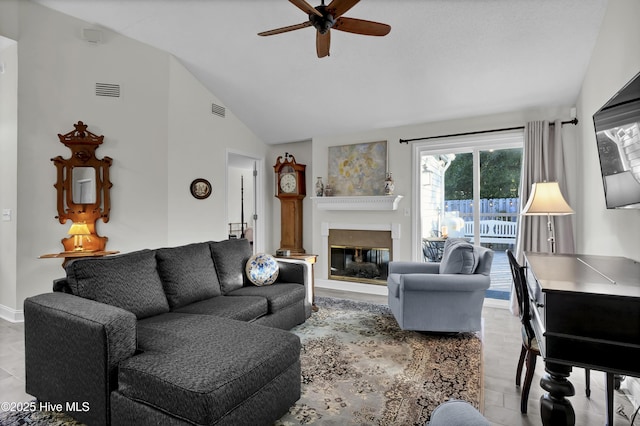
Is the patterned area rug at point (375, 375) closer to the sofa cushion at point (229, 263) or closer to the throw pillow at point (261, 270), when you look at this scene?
the throw pillow at point (261, 270)

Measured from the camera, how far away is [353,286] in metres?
5.01

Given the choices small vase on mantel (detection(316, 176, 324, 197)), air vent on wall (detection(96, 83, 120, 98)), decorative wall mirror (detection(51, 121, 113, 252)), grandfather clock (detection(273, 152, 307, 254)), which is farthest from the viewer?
grandfather clock (detection(273, 152, 307, 254))

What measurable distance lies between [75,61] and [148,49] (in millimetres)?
799

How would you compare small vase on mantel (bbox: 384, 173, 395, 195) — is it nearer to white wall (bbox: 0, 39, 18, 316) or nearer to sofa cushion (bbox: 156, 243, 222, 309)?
sofa cushion (bbox: 156, 243, 222, 309)

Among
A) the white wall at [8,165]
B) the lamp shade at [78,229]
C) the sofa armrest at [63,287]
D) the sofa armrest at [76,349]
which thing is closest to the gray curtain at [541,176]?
the sofa armrest at [76,349]

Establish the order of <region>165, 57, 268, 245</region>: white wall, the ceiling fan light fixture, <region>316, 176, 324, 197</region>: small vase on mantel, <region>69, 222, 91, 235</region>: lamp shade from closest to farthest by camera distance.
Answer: the ceiling fan light fixture → <region>69, 222, 91, 235</region>: lamp shade → <region>165, 57, 268, 245</region>: white wall → <region>316, 176, 324, 197</region>: small vase on mantel

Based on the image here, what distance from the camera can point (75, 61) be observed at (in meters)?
3.70

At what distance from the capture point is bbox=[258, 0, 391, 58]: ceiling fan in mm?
→ 2084

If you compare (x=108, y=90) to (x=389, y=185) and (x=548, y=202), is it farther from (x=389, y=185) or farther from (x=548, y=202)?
(x=548, y=202)

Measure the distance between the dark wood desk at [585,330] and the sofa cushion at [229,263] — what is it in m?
2.44

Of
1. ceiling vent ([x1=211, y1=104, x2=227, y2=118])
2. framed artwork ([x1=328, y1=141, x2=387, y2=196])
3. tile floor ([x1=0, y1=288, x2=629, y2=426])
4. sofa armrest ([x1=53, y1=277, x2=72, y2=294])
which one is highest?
ceiling vent ([x1=211, y1=104, x2=227, y2=118])

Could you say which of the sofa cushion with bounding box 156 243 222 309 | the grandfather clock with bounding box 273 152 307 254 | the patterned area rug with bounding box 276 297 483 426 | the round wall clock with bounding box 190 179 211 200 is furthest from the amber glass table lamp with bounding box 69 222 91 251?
the grandfather clock with bounding box 273 152 307 254

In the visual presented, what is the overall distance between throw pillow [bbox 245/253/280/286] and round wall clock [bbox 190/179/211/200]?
1772 mm

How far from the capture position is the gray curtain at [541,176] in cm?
362
